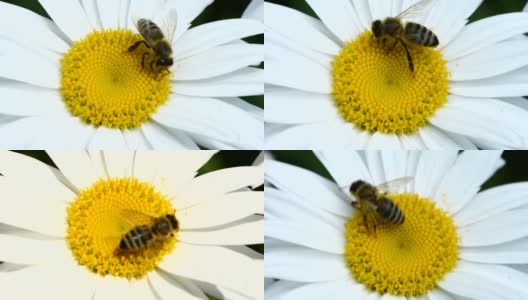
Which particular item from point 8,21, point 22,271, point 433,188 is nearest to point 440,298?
point 433,188

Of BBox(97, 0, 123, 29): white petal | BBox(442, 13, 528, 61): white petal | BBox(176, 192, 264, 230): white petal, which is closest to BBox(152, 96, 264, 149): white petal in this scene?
BBox(176, 192, 264, 230): white petal

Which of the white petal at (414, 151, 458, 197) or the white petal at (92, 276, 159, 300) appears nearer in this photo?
the white petal at (92, 276, 159, 300)

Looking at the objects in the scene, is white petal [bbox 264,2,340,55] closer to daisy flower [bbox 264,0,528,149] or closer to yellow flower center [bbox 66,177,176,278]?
daisy flower [bbox 264,0,528,149]

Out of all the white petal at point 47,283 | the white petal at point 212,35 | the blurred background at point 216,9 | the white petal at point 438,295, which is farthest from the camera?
the blurred background at point 216,9

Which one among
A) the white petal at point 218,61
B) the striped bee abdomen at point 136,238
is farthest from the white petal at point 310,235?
the white petal at point 218,61

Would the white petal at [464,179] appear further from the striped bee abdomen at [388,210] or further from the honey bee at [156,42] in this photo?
the honey bee at [156,42]

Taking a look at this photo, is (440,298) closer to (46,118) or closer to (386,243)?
(386,243)
